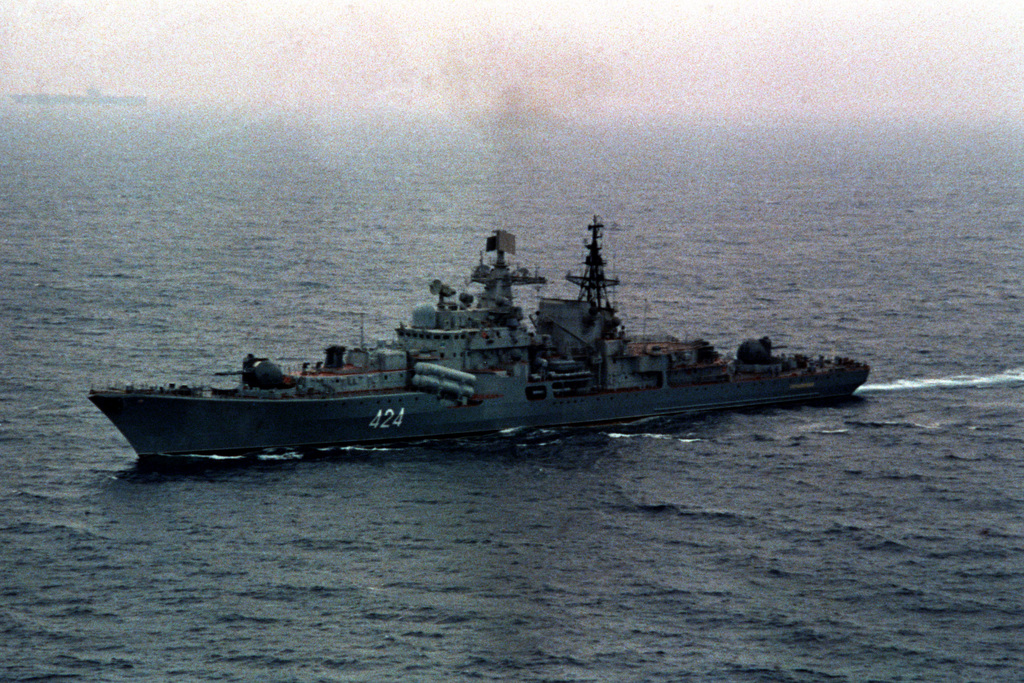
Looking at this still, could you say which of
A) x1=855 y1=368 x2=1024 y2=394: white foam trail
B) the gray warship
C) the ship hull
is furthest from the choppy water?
the gray warship

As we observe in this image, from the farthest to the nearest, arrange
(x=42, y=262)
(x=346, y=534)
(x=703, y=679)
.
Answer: (x=42, y=262), (x=346, y=534), (x=703, y=679)

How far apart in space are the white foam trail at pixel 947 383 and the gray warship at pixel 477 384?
5.29 ft

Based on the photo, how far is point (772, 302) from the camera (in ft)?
404

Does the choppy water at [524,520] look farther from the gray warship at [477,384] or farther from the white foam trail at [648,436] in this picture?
the gray warship at [477,384]

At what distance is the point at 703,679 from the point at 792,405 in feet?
144

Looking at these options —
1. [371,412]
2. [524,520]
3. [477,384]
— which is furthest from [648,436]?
[524,520]

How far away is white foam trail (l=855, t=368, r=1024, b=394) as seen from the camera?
96.9 metres

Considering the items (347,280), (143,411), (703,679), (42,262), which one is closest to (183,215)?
(42,262)

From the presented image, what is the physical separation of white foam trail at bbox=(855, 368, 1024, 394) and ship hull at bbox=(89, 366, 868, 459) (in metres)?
7.24

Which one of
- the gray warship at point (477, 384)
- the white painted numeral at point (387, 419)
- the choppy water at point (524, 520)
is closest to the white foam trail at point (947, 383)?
the choppy water at point (524, 520)

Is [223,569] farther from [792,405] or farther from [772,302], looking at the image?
[772,302]

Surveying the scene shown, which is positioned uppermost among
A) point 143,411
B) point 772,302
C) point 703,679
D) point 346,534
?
point 772,302

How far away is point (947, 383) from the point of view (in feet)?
319

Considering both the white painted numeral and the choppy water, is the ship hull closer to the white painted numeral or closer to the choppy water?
the white painted numeral
